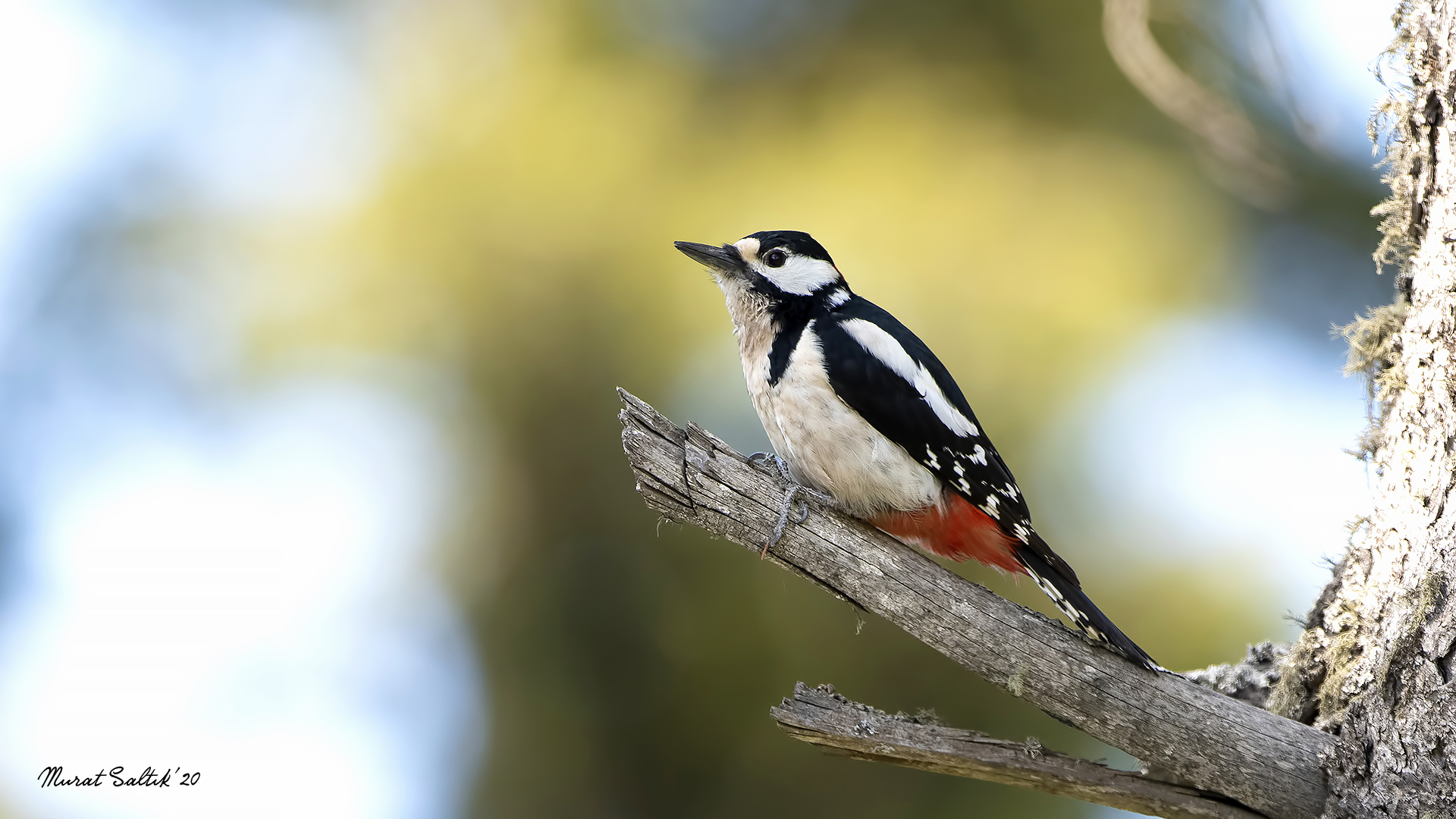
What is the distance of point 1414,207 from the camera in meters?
2.27

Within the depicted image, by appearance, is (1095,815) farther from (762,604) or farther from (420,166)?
(420,166)

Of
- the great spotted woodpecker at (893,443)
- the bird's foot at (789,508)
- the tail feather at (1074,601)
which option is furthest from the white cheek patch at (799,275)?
the tail feather at (1074,601)

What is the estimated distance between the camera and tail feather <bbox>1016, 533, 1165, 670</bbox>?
82.7 inches

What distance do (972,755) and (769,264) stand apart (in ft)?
4.85

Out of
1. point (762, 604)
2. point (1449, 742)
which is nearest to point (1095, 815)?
point (762, 604)

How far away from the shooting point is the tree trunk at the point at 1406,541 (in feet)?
6.53

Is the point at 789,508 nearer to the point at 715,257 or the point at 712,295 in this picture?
the point at 715,257

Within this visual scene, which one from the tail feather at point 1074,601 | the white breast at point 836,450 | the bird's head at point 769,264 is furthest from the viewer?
the bird's head at point 769,264

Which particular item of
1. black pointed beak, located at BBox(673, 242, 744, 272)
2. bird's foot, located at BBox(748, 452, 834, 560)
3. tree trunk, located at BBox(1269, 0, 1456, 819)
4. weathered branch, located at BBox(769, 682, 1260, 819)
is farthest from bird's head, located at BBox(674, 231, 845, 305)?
tree trunk, located at BBox(1269, 0, 1456, 819)

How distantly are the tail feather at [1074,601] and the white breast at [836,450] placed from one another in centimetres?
28

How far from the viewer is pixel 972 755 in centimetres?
205

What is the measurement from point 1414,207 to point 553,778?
3885 millimetres

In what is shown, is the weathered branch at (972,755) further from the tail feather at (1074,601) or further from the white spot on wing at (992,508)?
the white spot on wing at (992,508)

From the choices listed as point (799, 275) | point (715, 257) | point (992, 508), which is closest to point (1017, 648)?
point (992, 508)
